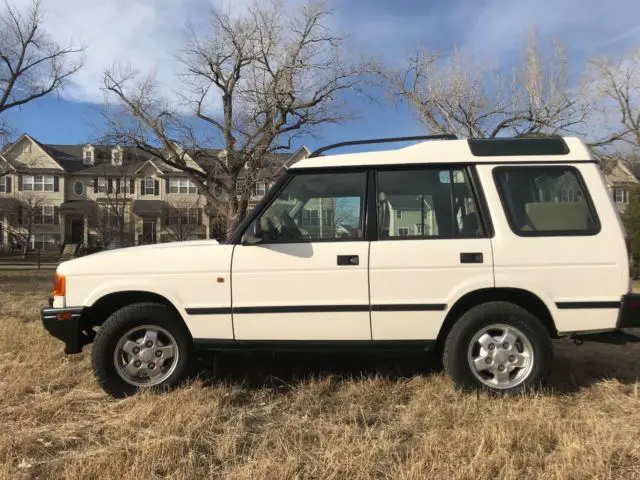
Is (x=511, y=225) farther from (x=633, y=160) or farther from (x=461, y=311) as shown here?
(x=633, y=160)

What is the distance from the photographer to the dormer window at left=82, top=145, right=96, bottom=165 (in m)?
48.4

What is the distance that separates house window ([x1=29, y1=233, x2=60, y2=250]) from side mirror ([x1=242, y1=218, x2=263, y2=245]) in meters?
47.2

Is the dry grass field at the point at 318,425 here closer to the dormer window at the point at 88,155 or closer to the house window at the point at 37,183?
the house window at the point at 37,183

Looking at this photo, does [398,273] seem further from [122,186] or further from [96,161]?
[96,161]

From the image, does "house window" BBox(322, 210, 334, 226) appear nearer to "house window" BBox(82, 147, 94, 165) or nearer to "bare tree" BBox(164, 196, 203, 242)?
"bare tree" BBox(164, 196, 203, 242)

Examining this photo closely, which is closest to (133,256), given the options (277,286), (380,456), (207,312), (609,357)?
(207,312)

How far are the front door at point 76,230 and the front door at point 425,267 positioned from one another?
156 ft

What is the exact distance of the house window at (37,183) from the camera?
153ft

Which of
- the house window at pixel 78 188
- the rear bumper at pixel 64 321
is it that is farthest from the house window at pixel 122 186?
the rear bumper at pixel 64 321

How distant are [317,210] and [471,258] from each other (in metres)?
1.27

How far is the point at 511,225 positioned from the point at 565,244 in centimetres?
43

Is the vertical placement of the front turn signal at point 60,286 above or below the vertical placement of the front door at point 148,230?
below

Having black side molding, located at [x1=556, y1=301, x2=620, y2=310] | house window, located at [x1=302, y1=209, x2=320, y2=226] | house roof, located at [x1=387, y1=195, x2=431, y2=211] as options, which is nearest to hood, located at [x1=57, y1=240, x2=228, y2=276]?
house window, located at [x1=302, y1=209, x2=320, y2=226]

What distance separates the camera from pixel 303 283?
4141 mm
